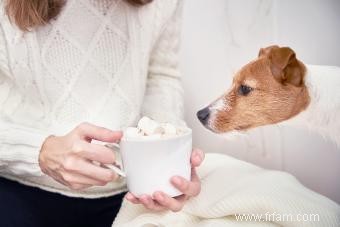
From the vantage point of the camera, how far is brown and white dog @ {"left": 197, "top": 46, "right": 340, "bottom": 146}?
0.45 meters

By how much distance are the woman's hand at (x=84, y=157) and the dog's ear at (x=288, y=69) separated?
7.4 inches

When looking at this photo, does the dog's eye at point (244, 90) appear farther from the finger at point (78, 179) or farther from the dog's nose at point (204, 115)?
the finger at point (78, 179)

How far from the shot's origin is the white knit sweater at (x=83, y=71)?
587 millimetres

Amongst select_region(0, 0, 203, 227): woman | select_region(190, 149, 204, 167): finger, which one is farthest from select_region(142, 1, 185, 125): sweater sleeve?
select_region(190, 149, 204, 167): finger

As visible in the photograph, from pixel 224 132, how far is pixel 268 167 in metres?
0.08

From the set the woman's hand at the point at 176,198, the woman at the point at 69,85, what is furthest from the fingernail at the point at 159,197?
the woman at the point at 69,85

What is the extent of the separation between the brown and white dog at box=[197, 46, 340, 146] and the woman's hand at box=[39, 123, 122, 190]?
0.14m

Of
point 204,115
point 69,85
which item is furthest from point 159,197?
point 69,85

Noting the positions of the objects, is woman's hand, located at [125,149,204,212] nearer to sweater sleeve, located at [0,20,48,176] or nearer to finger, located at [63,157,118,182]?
finger, located at [63,157,118,182]

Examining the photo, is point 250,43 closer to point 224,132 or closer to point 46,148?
point 224,132

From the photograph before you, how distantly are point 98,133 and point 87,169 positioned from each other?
0.14ft

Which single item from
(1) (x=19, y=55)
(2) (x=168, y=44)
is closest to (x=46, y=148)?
(1) (x=19, y=55)

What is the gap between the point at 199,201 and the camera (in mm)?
511

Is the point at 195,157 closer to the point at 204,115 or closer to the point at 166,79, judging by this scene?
the point at 204,115
